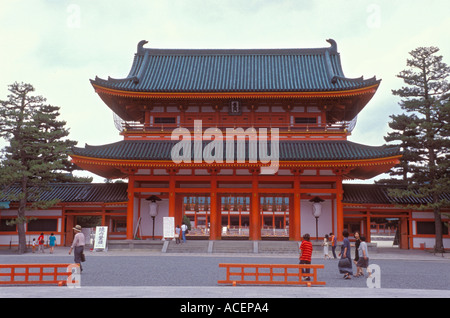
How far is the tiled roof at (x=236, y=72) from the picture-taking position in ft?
93.8

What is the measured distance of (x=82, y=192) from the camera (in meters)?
31.0

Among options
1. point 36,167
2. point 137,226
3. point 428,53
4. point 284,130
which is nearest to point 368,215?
point 284,130

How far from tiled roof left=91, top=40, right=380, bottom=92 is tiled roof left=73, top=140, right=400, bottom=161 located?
376 centimetres

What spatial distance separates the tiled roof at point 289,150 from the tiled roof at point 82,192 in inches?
161

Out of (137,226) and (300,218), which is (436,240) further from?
(137,226)

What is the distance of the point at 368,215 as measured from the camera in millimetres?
28641

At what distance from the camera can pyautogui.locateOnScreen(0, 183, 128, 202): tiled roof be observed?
29.6 metres

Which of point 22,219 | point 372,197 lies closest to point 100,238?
point 22,219

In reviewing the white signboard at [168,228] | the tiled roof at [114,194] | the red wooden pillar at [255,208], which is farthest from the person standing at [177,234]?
the red wooden pillar at [255,208]

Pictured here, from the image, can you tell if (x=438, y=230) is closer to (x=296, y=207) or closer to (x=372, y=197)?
(x=372, y=197)

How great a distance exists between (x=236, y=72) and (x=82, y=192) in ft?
50.8
